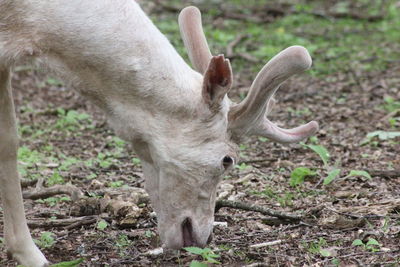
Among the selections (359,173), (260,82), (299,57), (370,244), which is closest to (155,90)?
(260,82)

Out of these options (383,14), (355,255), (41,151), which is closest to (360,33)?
(383,14)

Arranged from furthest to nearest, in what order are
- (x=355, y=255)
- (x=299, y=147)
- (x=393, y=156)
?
1. (x=299, y=147)
2. (x=393, y=156)
3. (x=355, y=255)

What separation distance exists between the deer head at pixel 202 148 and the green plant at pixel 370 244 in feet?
2.80

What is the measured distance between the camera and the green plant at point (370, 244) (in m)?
4.87

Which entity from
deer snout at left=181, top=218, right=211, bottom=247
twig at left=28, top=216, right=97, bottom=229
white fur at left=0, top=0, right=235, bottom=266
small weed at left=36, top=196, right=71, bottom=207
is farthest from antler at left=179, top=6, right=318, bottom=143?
small weed at left=36, top=196, right=71, bottom=207

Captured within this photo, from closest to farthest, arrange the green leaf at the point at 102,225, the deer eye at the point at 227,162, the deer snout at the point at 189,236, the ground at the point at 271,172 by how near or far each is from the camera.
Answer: the deer eye at the point at 227,162 < the deer snout at the point at 189,236 < the ground at the point at 271,172 < the green leaf at the point at 102,225

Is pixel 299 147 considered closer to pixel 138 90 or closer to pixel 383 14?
pixel 138 90

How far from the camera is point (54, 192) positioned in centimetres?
615

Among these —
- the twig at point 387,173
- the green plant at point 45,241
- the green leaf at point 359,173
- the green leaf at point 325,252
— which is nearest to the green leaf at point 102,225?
the green plant at point 45,241

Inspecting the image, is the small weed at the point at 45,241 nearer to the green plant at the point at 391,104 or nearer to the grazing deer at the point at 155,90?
the grazing deer at the point at 155,90

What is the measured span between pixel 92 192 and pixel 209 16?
8.86m

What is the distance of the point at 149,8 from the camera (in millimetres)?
14375

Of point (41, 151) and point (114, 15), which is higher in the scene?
point (114, 15)

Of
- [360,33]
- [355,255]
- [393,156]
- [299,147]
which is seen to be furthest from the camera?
[360,33]
